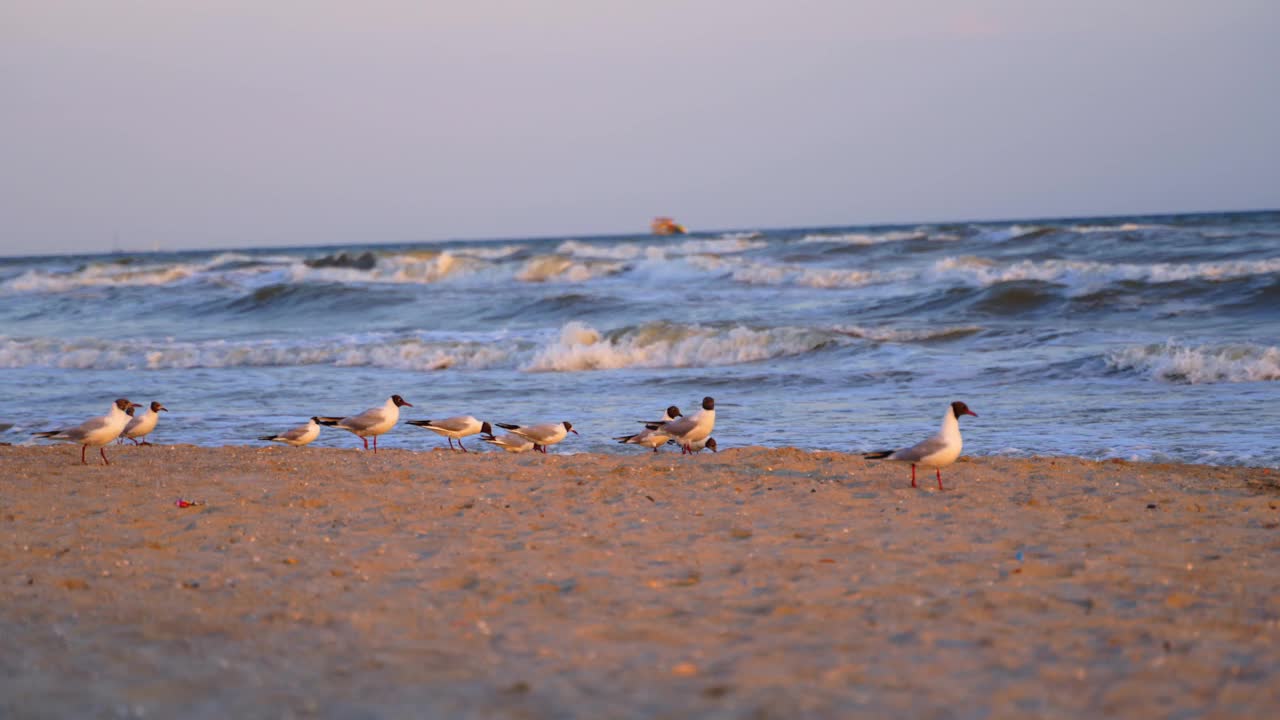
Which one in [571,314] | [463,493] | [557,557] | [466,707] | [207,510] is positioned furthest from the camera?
[571,314]

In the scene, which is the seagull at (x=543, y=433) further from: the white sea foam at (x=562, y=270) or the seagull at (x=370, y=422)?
the white sea foam at (x=562, y=270)

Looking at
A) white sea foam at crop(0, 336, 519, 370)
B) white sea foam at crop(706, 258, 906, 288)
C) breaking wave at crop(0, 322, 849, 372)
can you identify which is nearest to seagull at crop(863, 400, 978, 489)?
breaking wave at crop(0, 322, 849, 372)

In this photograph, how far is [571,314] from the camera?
2491cm

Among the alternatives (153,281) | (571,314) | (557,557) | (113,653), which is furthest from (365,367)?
(153,281)

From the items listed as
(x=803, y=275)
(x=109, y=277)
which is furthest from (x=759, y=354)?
(x=109, y=277)

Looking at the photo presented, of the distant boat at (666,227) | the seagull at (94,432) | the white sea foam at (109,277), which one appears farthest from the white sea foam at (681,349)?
the distant boat at (666,227)

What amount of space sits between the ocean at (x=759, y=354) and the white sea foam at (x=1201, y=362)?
0.09 feet

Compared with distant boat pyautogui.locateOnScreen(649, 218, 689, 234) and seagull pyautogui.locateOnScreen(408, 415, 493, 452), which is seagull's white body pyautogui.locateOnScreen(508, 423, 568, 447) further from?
distant boat pyautogui.locateOnScreen(649, 218, 689, 234)

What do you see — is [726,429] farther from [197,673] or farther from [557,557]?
[197,673]

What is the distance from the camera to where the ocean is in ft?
34.9

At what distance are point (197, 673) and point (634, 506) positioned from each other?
3.20m

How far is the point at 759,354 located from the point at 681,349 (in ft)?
3.77

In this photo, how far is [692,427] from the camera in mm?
8727

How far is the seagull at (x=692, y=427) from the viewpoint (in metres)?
8.72
